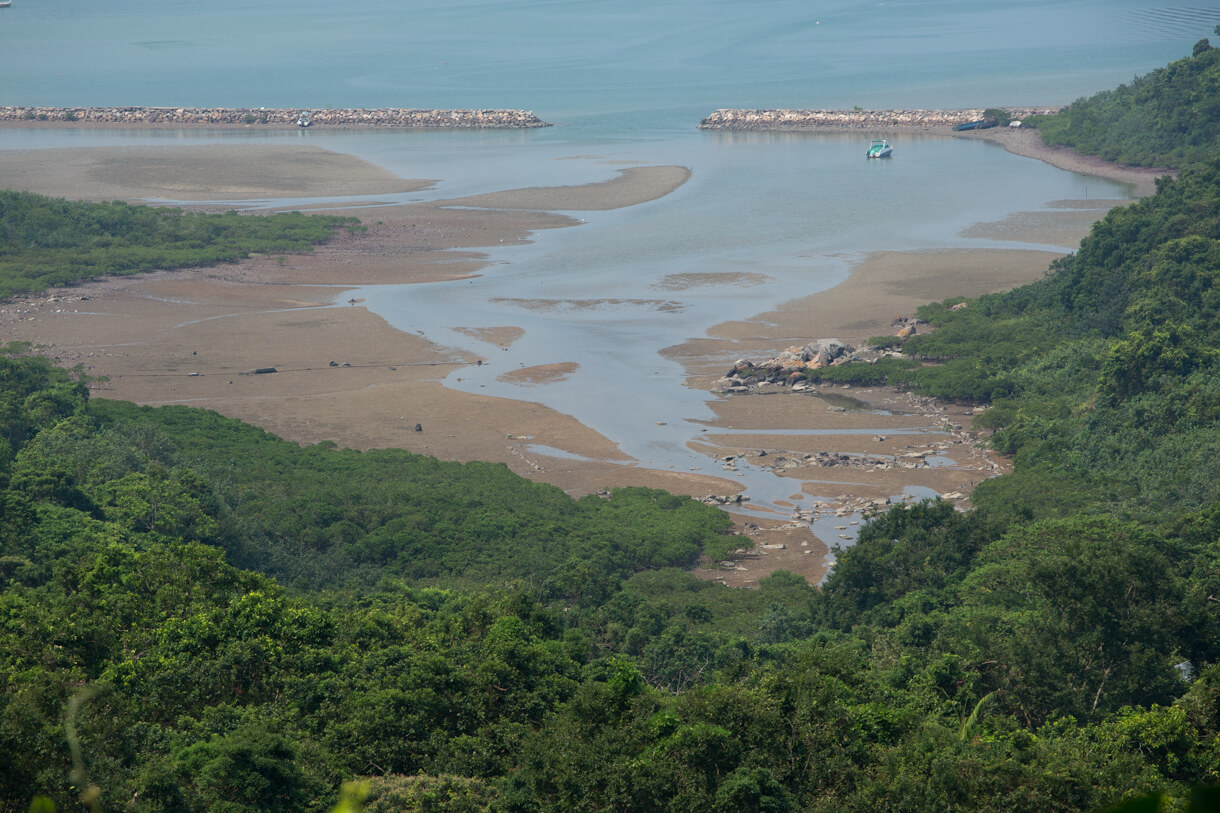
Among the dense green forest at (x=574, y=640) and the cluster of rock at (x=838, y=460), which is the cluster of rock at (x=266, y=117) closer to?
the cluster of rock at (x=838, y=460)

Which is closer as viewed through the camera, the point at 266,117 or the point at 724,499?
the point at 724,499

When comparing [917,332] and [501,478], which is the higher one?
[917,332]

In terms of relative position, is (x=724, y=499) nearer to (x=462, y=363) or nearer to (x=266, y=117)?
(x=462, y=363)

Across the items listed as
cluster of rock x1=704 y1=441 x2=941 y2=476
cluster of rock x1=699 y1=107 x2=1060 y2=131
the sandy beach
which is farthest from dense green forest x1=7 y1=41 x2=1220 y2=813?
cluster of rock x1=699 y1=107 x2=1060 y2=131

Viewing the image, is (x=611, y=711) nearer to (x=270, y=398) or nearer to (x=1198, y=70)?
(x=270, y=398)

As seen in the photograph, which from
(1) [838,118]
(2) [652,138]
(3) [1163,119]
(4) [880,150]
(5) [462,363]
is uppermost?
(1) [838,118]

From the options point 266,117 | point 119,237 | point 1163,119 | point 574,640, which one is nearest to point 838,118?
point 1163,119

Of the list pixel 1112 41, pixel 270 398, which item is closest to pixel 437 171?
Result: pixel 270 398

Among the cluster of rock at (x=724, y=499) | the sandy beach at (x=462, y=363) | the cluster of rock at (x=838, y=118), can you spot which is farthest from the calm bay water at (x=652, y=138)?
the cluster of rock at (x=838, y=118)
